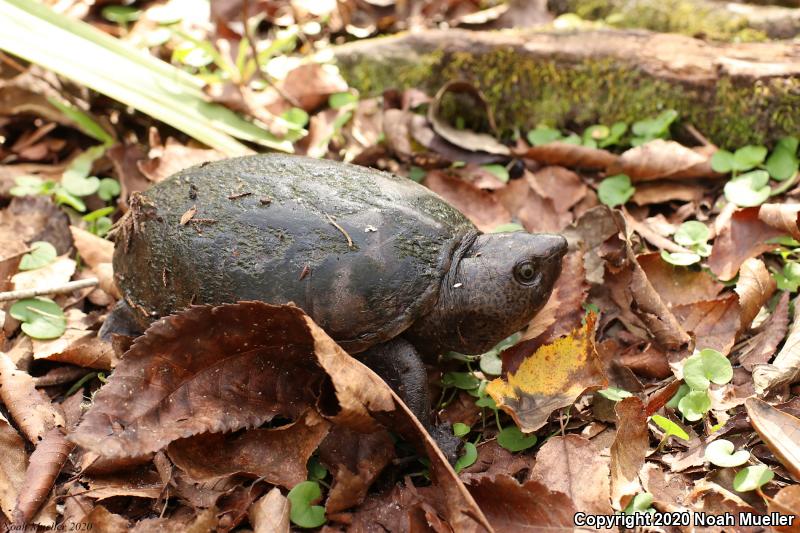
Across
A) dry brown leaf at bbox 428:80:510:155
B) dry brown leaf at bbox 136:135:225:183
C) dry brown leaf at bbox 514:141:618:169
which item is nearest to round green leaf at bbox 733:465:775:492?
dry brown leaf at bbox 514:141:618:169

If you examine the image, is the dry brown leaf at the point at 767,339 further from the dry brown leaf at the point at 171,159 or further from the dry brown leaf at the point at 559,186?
the dry brown leaf at the point at 171,159

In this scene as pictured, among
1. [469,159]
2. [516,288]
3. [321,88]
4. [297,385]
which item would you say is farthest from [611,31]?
[297,385]

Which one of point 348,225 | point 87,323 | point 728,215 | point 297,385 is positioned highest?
point 348,225

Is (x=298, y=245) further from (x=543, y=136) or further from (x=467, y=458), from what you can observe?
(x=543, y=136)

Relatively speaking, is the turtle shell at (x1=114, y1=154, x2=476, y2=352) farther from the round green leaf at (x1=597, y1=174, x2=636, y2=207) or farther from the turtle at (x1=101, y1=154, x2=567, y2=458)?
the round green leaf at (x1=597, y1=174, x2=636, y2=207)

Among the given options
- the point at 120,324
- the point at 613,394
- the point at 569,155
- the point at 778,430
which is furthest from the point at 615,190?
the point at 120,324

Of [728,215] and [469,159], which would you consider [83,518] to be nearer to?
[469,159]
